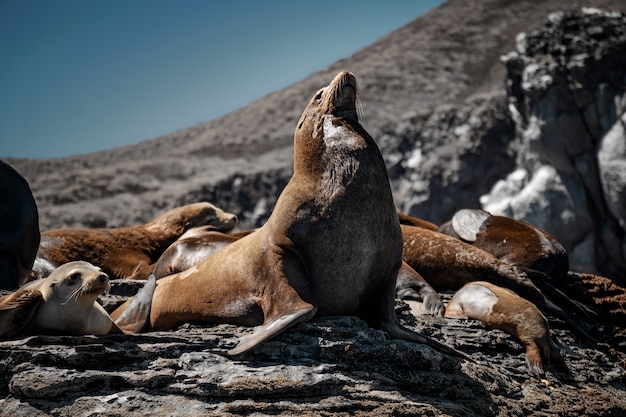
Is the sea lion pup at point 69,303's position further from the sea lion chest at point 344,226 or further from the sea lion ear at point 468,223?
the sea lion ear at point 468,223

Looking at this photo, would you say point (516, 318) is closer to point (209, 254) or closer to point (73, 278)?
point (209, 254)

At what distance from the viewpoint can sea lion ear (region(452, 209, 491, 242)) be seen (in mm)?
8938

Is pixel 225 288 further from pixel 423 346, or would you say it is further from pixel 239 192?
pixel 239 192

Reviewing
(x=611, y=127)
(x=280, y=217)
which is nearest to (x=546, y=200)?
(x=611, y=127)

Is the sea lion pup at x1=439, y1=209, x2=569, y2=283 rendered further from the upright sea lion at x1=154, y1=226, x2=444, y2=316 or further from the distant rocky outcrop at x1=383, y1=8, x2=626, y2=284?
the distant rocky outcrop at x1=383, y1=8, x2=626, y2=284

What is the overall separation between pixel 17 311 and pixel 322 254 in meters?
2.13

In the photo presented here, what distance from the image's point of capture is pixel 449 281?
26.7ft

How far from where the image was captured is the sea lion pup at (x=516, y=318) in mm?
6531

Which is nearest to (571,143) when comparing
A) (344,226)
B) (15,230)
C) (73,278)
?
(344,226)

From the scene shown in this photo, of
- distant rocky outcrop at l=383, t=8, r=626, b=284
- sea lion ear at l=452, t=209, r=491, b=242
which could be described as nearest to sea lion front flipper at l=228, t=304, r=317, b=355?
sea lion ear at l=452, t=209, r=491, b=242

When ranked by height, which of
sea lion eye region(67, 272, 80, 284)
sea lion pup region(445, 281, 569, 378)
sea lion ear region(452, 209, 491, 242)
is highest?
sea lion eye region(67, 272, 80, 284)

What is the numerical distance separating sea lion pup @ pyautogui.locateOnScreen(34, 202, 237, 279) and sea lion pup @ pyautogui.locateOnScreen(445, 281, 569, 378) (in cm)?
387

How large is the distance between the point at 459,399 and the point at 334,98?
8.38 ft

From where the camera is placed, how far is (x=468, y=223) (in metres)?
9.16
